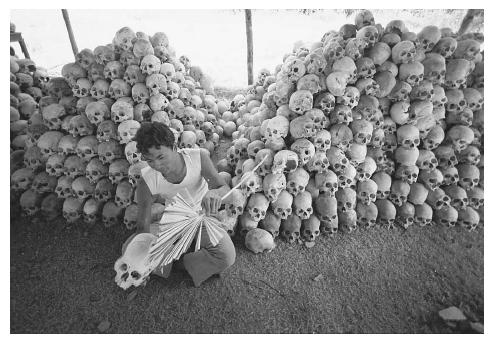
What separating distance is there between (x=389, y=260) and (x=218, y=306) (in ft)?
5.69

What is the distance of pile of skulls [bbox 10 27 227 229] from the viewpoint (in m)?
3.25

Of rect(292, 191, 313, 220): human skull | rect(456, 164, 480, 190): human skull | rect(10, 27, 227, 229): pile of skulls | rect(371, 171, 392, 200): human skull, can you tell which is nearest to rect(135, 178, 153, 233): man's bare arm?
rect(10, 27, 227, 229): pile of skulls

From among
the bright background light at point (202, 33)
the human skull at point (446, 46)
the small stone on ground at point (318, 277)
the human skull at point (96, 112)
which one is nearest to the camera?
the small stone on ground at point (318, 277)

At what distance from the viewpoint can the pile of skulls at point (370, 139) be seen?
3.09 meters

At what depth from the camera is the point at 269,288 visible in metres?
2.79

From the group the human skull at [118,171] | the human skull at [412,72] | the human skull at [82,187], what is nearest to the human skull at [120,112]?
the human skull at [118,171]

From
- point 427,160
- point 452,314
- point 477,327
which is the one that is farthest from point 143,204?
point 427,160

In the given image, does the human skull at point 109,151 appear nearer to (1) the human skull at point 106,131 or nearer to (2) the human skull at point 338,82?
(1) the human skull at point 106,131

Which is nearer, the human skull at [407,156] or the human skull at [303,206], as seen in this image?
the human skull at [303,206]

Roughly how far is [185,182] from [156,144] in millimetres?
510

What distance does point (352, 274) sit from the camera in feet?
9.59

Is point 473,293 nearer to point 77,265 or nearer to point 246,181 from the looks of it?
point 246,181

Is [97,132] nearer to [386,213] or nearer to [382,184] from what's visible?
[382,184]

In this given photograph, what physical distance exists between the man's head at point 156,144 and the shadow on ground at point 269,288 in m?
1.27
